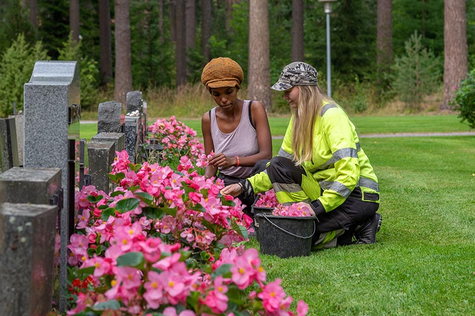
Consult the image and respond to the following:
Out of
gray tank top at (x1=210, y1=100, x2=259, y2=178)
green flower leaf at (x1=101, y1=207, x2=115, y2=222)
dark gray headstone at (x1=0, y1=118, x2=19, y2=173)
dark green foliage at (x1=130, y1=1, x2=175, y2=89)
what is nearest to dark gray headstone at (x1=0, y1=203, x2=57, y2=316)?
green flower leaf at (x1=101, y1=207, x2=115, y2=222)

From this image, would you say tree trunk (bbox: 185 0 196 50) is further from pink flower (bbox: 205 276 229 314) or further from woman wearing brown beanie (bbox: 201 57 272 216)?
pink flower (bbox: 205 276 229 314)

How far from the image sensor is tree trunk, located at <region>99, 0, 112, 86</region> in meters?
33.1

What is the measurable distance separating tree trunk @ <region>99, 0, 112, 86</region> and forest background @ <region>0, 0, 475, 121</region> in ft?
0.14

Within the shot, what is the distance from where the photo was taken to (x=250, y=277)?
7.81 ft

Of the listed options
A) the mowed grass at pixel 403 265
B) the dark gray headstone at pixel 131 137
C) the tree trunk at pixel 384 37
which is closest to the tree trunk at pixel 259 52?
the tree trunk at pixel 384 37

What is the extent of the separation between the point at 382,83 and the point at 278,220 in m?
26.4

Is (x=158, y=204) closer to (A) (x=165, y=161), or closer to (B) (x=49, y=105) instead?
(B) (x=49, y=105)

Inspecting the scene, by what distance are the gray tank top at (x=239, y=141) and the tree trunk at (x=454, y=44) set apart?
63.1 ft

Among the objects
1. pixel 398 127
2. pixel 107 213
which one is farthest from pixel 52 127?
pixel 398 127

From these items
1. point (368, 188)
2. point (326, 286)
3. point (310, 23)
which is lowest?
point (326, 286)

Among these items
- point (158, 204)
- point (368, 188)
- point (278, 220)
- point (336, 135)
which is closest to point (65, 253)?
point (158, 204)

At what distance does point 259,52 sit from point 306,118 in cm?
1951

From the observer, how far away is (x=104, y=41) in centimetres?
3325

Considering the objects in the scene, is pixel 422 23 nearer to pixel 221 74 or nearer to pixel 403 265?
pixel 221 74
